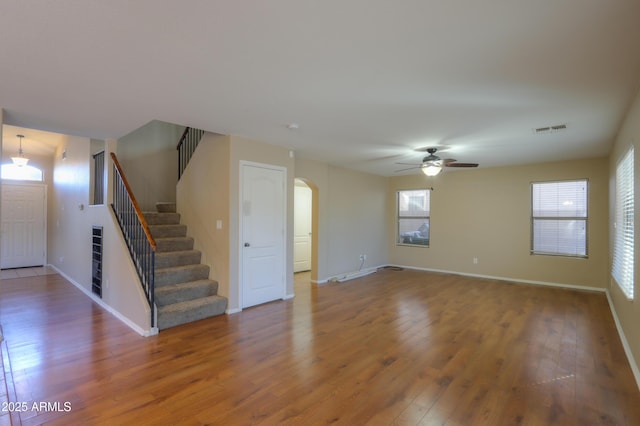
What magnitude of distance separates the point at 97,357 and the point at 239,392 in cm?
162

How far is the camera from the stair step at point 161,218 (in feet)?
16.3

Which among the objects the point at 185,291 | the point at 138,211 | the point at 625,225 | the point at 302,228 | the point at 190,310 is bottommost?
the point at 190,310

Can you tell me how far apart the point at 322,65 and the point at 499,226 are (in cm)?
612

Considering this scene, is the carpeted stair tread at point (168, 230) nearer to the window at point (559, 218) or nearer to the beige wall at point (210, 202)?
the beige wall at point (210, 202)

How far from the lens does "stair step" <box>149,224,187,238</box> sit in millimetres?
4777

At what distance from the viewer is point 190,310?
397 centimetres

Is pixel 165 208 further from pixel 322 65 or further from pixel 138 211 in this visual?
pixel 322 65

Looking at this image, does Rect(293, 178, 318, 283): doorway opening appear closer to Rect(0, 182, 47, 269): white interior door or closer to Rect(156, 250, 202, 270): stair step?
→ Rect(156, 250, 202, 270): stair step

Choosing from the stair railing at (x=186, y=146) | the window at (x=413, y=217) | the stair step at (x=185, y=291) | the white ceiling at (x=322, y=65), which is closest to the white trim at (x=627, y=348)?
the white ceiling at (x=322, y=65)

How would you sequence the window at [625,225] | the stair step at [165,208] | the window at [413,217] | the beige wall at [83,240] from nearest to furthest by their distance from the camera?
the window at [625,225], the beige wall at [83,240], the stair step at [165,208], the window at [413,217]

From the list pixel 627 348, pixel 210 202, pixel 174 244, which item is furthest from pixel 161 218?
pixel 627 348

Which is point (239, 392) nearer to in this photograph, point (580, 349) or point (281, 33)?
point (281, 33)

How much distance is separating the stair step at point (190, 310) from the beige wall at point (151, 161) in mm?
2884

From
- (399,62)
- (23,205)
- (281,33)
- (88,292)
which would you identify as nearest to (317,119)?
(399,62)
